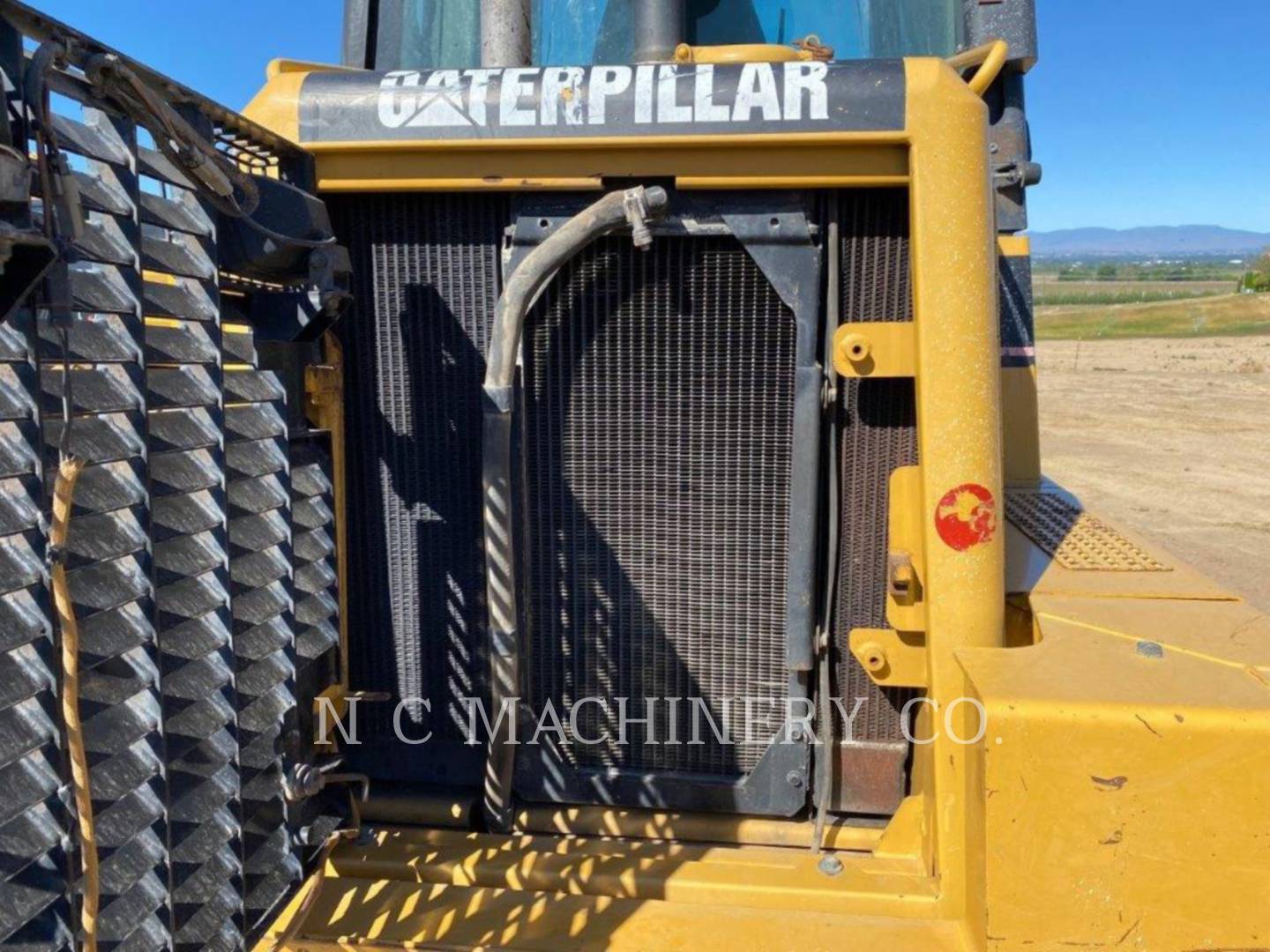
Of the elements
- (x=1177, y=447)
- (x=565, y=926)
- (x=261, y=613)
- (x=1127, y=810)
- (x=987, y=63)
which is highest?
(x=987, y=63)

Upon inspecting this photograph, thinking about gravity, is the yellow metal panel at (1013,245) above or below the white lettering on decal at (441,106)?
below

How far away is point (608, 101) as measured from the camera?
2.18 metres

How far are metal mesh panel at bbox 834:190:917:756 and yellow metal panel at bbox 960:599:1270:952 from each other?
60cm

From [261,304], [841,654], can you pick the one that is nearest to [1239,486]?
[841,654]

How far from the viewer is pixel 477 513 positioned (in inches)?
97.5

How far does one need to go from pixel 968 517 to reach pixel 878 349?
39 centimetres

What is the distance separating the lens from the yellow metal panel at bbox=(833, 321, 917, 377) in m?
2.24

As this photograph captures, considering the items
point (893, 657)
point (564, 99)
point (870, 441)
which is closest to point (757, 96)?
point (564, 99)

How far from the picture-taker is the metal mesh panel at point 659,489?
2326 millimetres

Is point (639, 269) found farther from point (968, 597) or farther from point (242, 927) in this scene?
point (242, 927)

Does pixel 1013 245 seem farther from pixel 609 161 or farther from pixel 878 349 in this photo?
pixel 609 161

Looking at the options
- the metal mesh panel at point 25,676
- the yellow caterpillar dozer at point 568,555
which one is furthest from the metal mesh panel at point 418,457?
the metal mesh panel at point 25,676

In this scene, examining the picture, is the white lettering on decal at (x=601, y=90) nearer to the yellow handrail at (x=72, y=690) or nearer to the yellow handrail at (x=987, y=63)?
the yellow handrail at (x=987, y=63)

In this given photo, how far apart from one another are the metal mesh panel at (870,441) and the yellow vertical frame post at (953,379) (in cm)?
14
